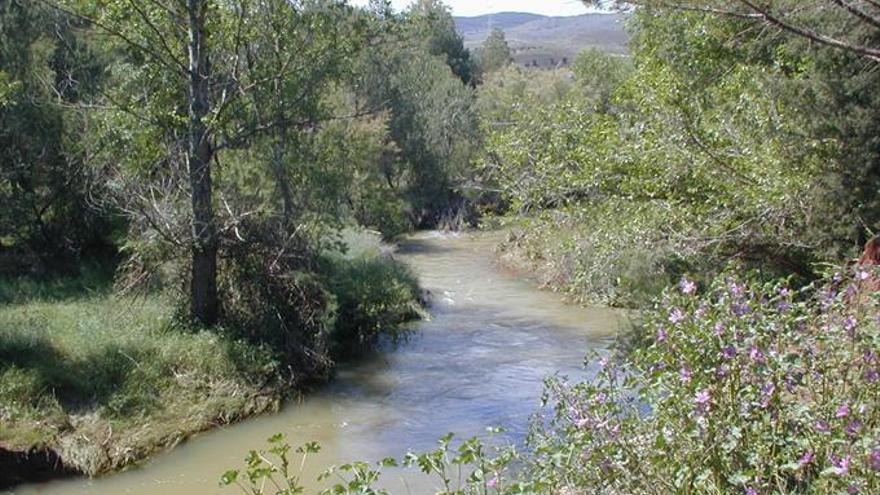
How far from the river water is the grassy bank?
0.38 meters

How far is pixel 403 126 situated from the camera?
36.4 metres

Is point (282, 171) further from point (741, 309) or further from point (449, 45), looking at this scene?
point (449, 45)

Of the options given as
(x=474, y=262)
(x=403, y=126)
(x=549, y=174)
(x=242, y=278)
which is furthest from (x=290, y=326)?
(x=403, y=126)

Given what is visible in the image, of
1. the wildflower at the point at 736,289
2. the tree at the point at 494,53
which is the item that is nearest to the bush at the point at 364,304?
the wildflower at the point at 736,289

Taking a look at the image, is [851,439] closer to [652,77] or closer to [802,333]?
[802,333]

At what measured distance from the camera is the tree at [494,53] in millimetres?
70875

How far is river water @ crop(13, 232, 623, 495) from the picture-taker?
10.8 meters

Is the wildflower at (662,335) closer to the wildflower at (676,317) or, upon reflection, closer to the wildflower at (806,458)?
the wildflower at (676,317)

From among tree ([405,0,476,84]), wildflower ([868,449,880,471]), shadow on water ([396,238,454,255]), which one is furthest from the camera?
tree ([405,0,476,84])

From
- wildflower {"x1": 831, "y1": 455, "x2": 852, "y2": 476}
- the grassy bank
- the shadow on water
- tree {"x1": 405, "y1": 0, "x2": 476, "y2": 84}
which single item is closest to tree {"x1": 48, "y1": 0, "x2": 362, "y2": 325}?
the grassy bank

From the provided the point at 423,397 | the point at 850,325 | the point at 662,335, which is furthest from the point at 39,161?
the point at 850,325

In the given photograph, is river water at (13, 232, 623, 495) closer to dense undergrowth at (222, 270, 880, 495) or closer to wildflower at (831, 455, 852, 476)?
dense undergrowth at (222, 270, 880, 495)

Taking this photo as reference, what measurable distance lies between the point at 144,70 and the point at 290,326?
459 cm

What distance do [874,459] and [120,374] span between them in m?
10.3
